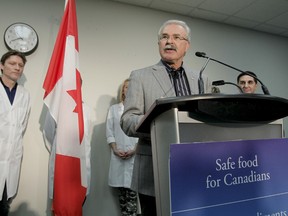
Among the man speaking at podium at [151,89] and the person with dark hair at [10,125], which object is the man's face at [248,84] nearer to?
the man speaking at podium at [151,89]

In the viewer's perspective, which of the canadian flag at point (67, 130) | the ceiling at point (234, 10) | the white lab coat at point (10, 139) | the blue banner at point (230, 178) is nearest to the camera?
the blue banner at point (230, 178)

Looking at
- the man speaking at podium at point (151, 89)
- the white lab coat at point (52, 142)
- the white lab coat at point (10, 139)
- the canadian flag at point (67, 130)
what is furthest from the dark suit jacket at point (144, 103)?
the white lab coat at point (10, 139)

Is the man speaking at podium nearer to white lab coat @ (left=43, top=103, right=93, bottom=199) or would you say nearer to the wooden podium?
the wooden podium

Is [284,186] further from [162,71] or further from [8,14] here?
[8,14]

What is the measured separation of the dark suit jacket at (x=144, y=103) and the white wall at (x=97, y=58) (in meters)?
1.87

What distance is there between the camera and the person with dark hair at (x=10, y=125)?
2.08 m

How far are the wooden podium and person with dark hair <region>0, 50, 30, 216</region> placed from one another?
181 cm

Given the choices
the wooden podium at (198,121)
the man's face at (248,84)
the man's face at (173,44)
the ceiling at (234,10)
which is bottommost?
the wooden podium at (198,121)

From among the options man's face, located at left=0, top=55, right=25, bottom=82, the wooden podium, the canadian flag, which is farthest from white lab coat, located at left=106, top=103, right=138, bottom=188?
the wooden podium

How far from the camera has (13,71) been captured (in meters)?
2.20

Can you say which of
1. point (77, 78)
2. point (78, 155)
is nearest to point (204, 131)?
point (78, 155)

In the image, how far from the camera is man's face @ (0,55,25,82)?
7.22 feet

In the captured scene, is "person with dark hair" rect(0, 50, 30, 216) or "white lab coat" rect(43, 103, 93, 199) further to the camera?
"white lab coat" rect(43, 103, 93, 199)

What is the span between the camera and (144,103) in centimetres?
103
